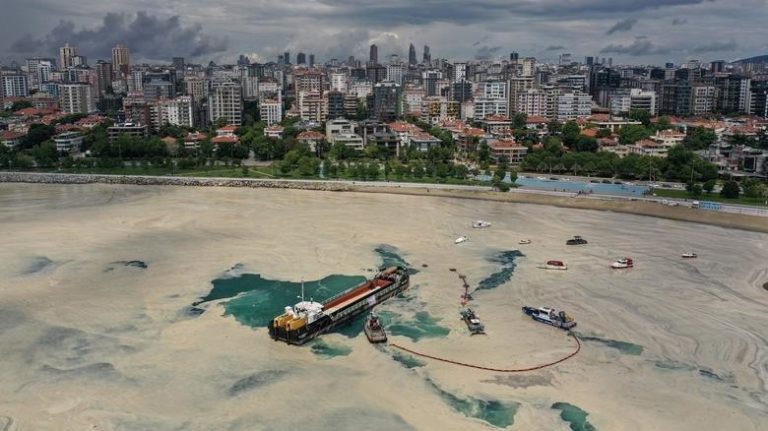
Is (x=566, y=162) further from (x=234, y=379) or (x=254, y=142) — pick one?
(x=234, y=379)

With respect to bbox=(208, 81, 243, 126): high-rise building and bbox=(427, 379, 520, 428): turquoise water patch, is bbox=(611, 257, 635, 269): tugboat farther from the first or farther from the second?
bbox=(208, 81, 243, 126): high-rise building

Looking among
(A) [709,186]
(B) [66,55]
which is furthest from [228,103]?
(B) [66,55]

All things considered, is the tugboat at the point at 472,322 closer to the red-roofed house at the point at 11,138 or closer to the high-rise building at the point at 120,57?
the red-roofed house at the point at 11,138

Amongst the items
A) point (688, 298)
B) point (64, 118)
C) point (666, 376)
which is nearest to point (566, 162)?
point (688, 298)

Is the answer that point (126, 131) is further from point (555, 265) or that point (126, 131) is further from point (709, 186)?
point (555, 265)

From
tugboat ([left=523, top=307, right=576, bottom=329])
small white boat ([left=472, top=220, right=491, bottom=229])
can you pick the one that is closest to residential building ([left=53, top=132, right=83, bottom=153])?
small white boat ([left=472, top=220, right=491, bottom=229])

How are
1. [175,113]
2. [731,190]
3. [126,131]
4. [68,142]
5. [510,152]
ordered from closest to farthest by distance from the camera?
[731,190]
[510,152]
[68,142]
[126,131]
[175,113]

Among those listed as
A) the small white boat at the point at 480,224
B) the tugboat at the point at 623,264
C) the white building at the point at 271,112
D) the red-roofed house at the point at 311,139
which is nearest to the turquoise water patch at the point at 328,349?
the tugboat at the point at 623,264
